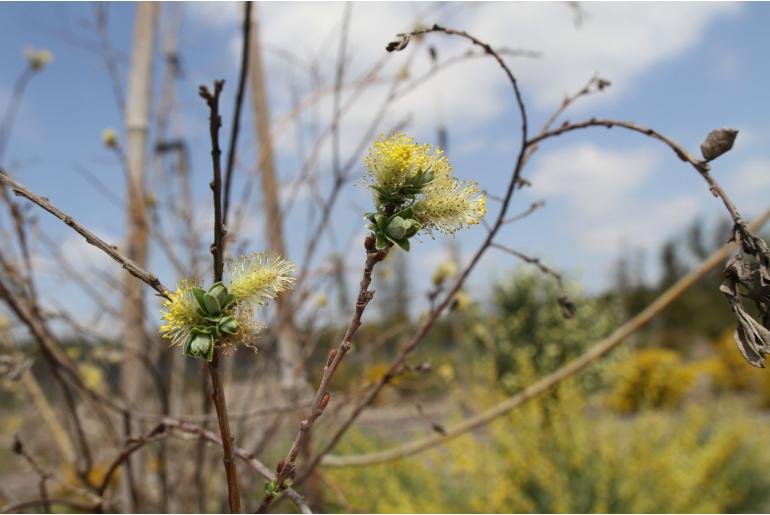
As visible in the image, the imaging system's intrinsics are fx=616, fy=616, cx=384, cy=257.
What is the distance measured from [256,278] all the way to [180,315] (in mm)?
41

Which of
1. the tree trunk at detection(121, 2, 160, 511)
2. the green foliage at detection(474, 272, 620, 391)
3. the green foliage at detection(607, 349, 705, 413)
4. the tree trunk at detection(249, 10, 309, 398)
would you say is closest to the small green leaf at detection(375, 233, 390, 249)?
the tree trunk at detection(249, 10, 309, 398)

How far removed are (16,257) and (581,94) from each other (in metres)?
0.93

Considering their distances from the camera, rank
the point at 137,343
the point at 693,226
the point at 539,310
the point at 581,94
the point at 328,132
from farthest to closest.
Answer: the point at 693,226, the point at 539,310, the point at 137,343, the point at 328,132, the point at 581,94

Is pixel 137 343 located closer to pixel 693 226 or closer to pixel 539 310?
pixel 539 310

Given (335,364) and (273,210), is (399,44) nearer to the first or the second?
(335,364)

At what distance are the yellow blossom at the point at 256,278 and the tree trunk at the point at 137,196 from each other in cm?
73

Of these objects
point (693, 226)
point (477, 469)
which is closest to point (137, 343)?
point (477, 469)

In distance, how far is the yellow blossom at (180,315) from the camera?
30 centimetres

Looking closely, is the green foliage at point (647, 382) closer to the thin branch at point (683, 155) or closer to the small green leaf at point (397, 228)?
the thin branch at point (683, 155)

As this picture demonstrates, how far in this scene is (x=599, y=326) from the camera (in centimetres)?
600

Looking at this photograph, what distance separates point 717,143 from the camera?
369 mm

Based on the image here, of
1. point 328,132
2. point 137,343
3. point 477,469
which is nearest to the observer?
point 328,132

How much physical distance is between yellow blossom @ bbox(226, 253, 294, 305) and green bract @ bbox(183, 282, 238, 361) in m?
0.01

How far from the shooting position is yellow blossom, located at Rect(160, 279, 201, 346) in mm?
300
